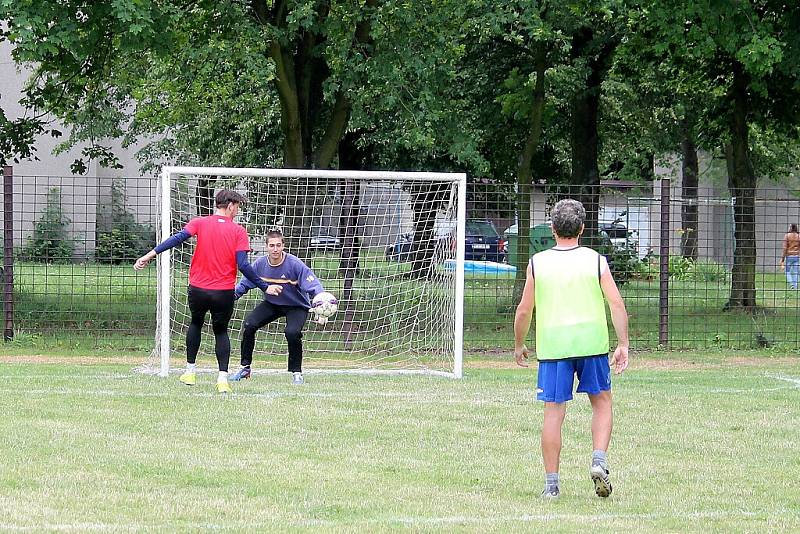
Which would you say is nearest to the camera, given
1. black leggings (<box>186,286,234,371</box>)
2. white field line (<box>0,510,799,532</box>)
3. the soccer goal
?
white field line (<box>0,510,799,532</box>)

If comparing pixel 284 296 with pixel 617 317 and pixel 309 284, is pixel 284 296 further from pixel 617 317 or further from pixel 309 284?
pixel 617 317

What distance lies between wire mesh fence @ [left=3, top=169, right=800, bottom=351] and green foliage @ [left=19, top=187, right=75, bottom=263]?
3cm

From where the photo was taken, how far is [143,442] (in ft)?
29.1

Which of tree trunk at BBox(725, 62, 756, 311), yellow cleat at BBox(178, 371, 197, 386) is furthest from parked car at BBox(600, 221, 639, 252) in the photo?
yellow cleat at BBox(178, 371, 197, 386)

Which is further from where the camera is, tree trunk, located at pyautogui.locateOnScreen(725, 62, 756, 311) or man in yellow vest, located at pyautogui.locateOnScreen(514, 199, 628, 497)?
tree trunk, located at pyautogui.locateOnScreen(725, 62, 756, 311)

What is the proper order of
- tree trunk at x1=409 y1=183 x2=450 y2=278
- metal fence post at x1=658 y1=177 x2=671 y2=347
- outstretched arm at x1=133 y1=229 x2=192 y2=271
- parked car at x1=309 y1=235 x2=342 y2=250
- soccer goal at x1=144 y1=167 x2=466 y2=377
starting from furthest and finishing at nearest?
metal fence post at x1=658 y1=177 x2=671 y2=347
parked car at x1=309 y1=235 x2=342 y2=250
tree trunk at x1=409 y1=183 x2=450 y2=278
soccer goal at x1=144 y1=167 x2=466 y2=377
outstretched arm at x1=133 y1=229 x2=192 y2=271

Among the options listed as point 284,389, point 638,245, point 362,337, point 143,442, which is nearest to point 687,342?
point 638,245

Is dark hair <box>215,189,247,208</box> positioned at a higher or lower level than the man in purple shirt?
higher

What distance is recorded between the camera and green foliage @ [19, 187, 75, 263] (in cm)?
1858

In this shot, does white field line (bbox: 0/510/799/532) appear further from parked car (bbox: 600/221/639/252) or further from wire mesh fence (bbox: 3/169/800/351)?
parked car (bbox: 600/221/639/252)

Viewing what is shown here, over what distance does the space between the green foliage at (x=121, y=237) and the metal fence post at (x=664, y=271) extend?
7.81 metres

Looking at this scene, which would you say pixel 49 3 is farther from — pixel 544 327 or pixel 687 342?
pixel 544 327

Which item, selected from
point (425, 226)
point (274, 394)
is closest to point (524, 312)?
point (274, 394)

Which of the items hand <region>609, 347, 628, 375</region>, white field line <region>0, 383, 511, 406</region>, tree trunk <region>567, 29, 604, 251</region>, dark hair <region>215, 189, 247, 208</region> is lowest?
white field line <region>0, 383, 511, 406</region>
